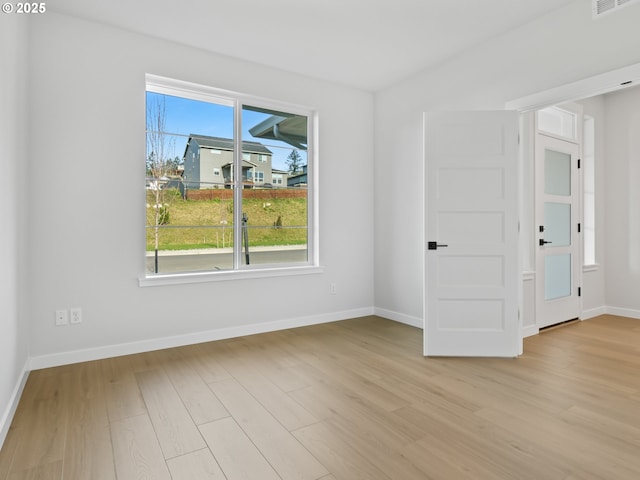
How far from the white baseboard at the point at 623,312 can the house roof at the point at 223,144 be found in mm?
4727

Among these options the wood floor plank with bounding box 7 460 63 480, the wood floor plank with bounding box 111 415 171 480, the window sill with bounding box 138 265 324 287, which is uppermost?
the window sill with bounding box 138 265 324 287

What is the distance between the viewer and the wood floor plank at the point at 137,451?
1688mm

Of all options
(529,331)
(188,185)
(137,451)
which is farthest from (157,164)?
(529,331)

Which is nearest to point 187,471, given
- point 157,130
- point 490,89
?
point 157,130

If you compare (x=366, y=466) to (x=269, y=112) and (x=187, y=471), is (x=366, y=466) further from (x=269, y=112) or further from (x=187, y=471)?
(x=269, y=112)

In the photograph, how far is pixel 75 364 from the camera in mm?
3043

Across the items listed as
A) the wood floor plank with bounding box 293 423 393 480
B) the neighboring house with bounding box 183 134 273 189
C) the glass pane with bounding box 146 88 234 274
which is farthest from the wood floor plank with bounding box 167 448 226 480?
the neighboring house with bounding box 183 134 273 189

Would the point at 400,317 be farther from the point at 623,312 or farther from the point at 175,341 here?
the point at 623,312

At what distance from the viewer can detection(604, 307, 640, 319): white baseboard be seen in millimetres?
4666

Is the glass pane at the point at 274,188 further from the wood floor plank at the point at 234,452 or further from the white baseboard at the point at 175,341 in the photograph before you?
the wood floor plank at the point at 234,452

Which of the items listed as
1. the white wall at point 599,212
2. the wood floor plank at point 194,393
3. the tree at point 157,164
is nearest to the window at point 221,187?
the tree at point 157,164

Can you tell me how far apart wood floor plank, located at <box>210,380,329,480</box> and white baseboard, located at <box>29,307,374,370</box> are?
3.38 ft

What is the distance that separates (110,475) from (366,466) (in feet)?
3.74

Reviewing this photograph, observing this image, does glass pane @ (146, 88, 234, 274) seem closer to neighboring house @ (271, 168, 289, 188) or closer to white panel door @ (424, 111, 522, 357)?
neighboring house @ (271, 168, 289, 188)
